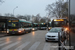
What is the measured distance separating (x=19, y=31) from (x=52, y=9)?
3625 cm

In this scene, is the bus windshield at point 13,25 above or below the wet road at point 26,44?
above

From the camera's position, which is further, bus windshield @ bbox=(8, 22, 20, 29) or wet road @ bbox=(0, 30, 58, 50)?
bus windshield @ bbox=(8, 22, 20, 29)

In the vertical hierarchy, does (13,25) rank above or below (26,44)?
above

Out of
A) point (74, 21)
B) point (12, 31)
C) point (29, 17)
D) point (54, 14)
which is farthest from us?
point (29, 17)

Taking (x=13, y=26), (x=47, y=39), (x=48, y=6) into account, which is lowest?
(x=47, y=39)

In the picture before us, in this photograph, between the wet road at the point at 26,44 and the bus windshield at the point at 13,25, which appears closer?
the wet road at the point at 26,44

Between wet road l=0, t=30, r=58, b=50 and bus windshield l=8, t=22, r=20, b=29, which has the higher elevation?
bus windshield l=8, t=22, r=20, b=29

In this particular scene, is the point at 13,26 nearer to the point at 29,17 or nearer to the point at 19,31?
the point at 19,31

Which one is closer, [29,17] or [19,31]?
[19,31]

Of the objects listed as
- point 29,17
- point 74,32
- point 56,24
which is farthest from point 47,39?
point 29,17

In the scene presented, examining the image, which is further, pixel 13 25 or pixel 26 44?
A: pixel 13 25

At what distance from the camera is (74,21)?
2025mm

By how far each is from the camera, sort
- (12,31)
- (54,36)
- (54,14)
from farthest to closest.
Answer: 1. (54,14)
2. (12,31)
3. (54,36)

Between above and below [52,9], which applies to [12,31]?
below
